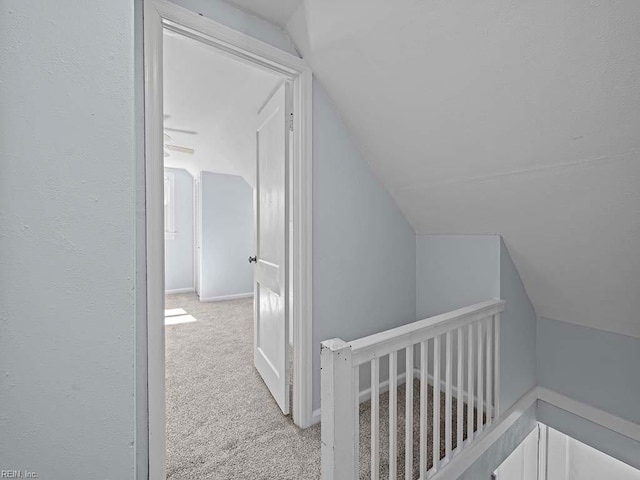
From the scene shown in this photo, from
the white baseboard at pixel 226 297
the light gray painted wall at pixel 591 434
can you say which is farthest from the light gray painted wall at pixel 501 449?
the white baseboard at pixel 226 297

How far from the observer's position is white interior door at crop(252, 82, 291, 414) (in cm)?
168

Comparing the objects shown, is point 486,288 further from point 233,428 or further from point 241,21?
point 241,21

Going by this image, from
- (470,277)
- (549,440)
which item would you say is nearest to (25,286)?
(470,277)

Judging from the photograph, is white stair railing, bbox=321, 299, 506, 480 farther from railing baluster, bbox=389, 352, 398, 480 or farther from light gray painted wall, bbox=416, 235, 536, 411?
light gray painted wall, bbox=416, 235, 536, 411

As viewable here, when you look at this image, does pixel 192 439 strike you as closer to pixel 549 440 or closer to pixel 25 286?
pixel 25 286

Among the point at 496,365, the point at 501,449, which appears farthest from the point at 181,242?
the point at 501,449

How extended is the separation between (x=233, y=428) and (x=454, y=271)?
1.71 metres

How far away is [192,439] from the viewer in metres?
1.52

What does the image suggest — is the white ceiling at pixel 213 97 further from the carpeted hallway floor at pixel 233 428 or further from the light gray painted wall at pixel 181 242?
the carpeted hallway floor at pixel 233 428

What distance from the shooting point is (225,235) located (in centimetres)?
489

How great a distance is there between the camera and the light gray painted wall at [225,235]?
4.71 m

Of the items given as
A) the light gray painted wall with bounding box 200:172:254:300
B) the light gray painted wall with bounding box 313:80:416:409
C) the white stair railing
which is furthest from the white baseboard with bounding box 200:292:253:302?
the white stair railing

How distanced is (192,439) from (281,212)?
4.35ft

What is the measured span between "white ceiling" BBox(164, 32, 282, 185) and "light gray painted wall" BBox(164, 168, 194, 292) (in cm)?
179
